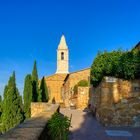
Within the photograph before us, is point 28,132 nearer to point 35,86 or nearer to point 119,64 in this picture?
point 119,64

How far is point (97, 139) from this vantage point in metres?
10.8

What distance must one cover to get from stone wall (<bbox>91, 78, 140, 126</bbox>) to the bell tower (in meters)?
64.8

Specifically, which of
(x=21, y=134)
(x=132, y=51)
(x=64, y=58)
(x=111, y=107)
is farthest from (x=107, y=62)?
(x=64, y=58)

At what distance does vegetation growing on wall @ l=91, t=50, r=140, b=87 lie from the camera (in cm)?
1495

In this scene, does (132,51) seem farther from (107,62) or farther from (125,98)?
(125,98)

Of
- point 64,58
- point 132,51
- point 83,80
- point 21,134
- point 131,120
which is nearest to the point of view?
point 21,134

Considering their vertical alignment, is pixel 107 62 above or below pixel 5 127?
above

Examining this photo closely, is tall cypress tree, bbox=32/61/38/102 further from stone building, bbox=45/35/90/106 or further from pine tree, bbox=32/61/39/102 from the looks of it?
stone building, bbox=45/35/90/106

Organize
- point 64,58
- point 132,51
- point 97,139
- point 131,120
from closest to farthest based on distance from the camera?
point 97,139
point 131,120
point 132,51
point 64,58

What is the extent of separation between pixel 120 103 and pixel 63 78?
5239 centimetres

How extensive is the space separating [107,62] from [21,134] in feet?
37.0

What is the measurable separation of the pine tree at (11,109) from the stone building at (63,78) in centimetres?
1443

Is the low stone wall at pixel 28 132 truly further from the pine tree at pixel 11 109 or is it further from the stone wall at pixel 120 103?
the pine tree at pixel 11 109

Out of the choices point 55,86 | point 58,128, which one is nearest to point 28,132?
point 58,128
